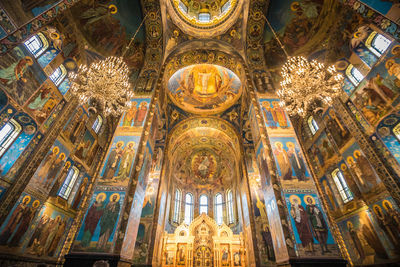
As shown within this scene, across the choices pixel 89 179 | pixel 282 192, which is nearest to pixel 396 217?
pixel 282 192

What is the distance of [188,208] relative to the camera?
2156 cm

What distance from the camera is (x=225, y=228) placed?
56.7ft

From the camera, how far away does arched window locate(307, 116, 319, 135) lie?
12317 mm

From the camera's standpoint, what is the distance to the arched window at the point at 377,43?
7679 mm

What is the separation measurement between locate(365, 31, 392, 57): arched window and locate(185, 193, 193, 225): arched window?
20.2 m

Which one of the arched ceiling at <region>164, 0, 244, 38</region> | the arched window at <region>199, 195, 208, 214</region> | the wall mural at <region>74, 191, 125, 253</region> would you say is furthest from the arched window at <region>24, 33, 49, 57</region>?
the arched window at <region>199, 195, 208, 214</region>

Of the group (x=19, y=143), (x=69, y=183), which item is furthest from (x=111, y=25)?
(x=69, y=183)

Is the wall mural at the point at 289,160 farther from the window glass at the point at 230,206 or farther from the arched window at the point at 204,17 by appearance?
the window glass at the point at 230,206

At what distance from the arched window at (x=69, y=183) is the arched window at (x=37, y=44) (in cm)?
668

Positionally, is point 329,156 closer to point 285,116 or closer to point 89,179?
point 285,116

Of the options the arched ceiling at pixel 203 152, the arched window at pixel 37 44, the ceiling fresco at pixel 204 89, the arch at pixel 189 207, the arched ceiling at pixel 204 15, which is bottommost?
the arch at pixel 189 207

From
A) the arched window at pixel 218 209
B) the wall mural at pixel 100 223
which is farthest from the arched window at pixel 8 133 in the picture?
the arched window at pixel 218 209

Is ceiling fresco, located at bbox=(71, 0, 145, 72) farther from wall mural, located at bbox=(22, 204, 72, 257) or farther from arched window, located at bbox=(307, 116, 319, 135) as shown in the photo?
arched window, located at bbox=(307, 116, 319, 135)

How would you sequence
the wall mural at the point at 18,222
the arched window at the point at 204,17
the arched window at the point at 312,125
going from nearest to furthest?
the wall mural at the point at 18,222 < the arched window at the point at 312,125 < the arched window at the point at 204,17
